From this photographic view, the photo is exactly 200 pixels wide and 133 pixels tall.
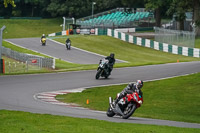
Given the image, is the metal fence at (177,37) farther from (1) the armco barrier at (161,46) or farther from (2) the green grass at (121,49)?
(2) the green grass at (121,49)

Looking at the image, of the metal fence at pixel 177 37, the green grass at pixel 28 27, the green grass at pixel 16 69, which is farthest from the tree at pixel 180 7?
the green grass at pixel 16 69

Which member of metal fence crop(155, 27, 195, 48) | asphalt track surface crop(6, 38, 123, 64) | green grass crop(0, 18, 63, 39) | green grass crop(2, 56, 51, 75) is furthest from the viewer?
green grass crop(0, 18, 63, 39)

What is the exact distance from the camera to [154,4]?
253 ft

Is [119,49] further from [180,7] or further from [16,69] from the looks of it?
[16,69]

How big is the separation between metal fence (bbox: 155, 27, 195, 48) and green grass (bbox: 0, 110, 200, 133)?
43691 mm

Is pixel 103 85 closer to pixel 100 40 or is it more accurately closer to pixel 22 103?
pixel 22 103

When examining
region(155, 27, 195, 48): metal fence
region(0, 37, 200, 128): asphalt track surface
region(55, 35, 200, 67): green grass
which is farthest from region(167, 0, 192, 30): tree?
region(0, 37, 200, 128): asphalt track surface

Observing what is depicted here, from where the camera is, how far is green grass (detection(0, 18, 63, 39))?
8719 centimetres

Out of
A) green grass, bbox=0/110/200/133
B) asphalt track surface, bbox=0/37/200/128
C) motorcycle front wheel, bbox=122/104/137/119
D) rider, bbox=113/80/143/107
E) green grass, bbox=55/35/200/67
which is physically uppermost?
rider, bbox=113/80/143/107

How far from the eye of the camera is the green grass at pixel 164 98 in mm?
19241

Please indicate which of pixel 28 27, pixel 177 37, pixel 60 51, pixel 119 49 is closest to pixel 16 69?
pixel 60 51

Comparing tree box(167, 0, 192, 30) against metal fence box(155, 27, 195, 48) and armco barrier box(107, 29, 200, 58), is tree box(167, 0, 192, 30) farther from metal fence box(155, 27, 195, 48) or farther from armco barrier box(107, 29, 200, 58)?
armco barrier box(107, 29, 200, 58)

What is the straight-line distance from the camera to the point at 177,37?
58.1m

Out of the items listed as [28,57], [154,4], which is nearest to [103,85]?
[28,57]
